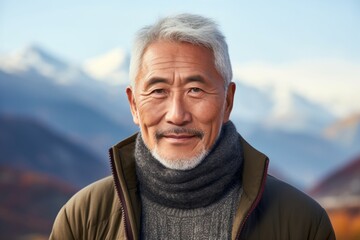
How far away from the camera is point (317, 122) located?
8.62m

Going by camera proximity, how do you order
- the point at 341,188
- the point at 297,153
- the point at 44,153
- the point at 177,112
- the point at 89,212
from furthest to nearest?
the point at 297,153 < the point at 341,188 < the point at 44,153 < the point at 89,212 < the point at 177,112

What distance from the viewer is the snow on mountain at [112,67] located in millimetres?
7914

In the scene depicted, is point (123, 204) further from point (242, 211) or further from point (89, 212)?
point (242, 211)

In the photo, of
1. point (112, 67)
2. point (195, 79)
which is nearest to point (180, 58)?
point (195, 79)

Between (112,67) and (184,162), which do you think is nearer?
(184,162)

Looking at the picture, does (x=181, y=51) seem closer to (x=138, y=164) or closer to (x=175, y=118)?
(x=175, y=118)

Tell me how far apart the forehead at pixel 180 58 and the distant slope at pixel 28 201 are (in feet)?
21.0

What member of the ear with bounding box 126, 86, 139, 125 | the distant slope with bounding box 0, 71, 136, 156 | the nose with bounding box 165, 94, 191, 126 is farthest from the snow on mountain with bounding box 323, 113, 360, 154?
the nose with bounding box 165, 94, 191, 126

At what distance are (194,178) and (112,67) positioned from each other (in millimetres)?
6214

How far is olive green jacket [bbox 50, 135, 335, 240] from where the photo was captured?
2.01 m

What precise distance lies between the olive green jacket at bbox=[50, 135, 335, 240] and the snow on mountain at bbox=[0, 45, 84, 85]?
6.31 meters

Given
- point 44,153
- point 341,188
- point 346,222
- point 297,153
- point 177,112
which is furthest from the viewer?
point 297,153

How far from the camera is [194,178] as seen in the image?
2023 mm

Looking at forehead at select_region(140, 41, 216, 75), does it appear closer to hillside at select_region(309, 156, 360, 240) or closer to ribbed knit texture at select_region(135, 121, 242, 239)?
ribbed knit texture at select_region(135, 121, 242, 239)
